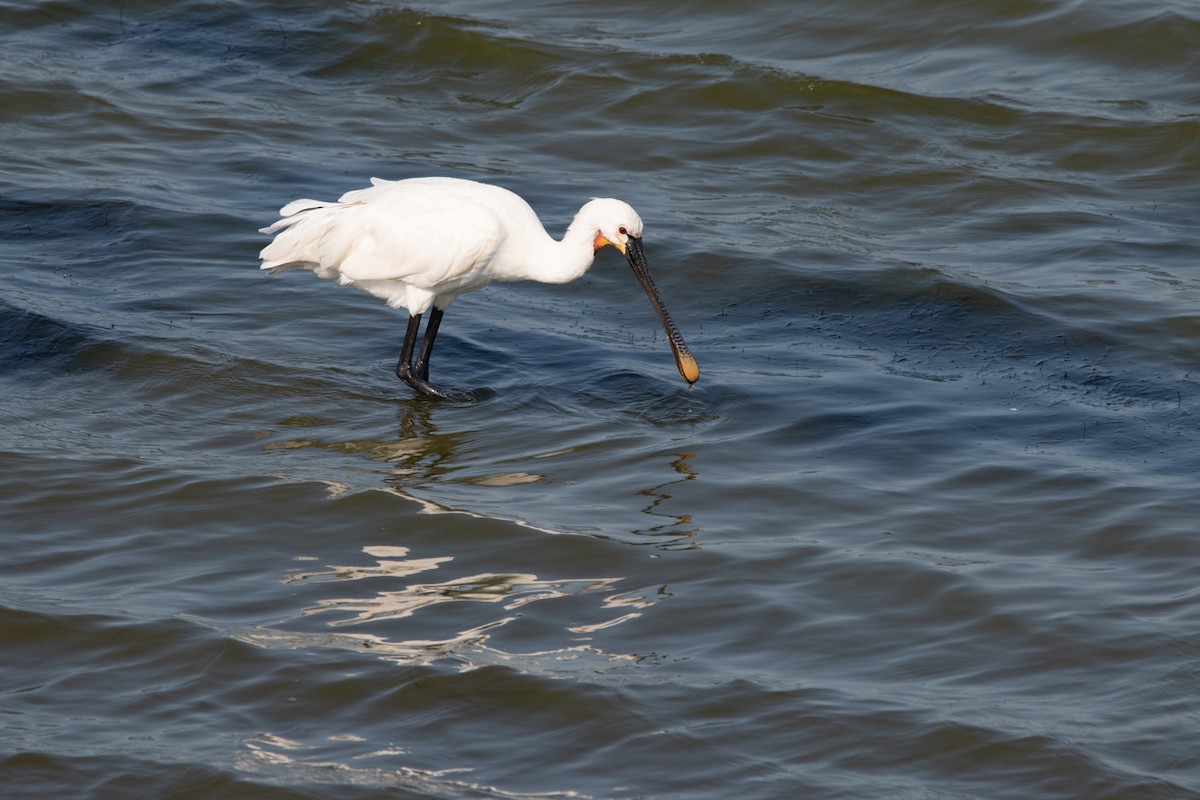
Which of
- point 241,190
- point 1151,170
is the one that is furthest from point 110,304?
point 1151,170

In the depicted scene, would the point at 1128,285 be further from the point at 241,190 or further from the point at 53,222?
the point at 53,222

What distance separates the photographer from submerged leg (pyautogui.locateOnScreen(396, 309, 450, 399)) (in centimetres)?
923

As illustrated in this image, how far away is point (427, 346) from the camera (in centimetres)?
959

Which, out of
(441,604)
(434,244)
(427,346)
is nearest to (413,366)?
(427,346)

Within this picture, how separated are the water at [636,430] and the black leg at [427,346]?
0.89 feet

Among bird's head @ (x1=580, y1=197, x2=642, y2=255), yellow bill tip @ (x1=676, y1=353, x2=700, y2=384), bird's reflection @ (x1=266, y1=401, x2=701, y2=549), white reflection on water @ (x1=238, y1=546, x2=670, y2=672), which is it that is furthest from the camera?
bird's head @ (x1=580, y1=197, x2=642, y2=255)

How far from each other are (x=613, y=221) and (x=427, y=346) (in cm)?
130

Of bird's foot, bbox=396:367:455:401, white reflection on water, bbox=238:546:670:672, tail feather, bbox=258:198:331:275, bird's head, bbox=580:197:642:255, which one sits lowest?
white reflection on water, bbox=238:546:670:672

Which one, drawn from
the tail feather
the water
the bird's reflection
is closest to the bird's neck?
the water

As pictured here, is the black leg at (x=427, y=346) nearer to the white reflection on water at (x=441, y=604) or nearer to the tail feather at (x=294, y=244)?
the tail feather at (x=294, y=244)

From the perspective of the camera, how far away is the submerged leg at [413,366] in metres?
9.23

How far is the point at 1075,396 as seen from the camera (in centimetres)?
898

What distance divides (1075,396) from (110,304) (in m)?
5.76

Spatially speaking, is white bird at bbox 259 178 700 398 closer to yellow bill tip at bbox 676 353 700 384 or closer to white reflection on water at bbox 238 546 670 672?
yellow bill tip at bbox 676 353 700 384
